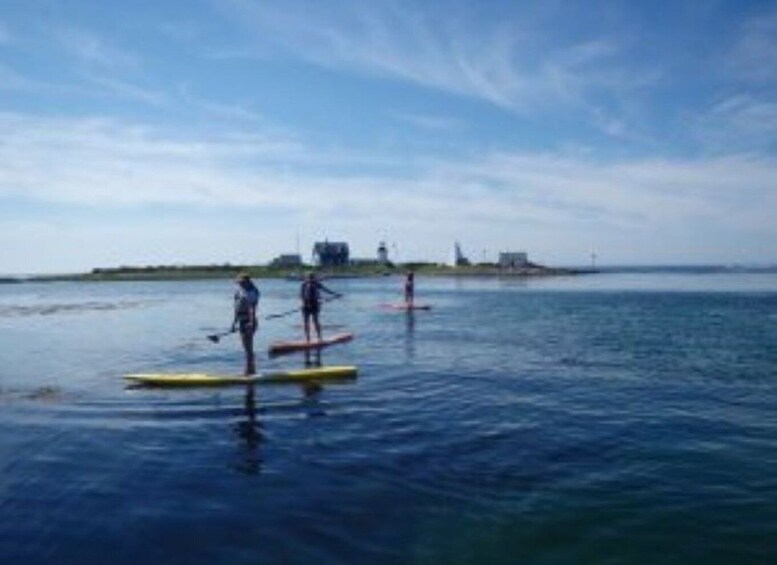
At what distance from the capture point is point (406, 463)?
40.5 feet

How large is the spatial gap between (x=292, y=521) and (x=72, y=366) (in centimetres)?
1752

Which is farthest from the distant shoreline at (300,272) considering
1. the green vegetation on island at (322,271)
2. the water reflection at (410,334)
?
the water reflection at (410,334)

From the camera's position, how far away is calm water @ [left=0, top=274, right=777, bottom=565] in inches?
361

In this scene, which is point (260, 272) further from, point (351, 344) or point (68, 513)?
point (68, 513)

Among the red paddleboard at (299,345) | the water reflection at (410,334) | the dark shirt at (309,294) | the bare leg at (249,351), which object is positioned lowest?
the water reflection at (410,334)

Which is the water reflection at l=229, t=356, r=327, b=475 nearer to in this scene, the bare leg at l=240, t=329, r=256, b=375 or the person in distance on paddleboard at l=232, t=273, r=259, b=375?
the bare leg at l=240, t=329, r=256, b=375

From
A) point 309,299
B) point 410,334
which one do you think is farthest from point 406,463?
point 410,334

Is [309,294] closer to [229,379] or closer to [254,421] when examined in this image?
[229,379]

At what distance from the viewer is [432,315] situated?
4684 cm

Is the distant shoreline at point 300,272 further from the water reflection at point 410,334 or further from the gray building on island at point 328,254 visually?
the water reflection at point 410,334

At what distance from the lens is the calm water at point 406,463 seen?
917 centimetres

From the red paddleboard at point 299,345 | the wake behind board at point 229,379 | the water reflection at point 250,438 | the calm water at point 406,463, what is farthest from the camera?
the red paddleboard at point 299,345

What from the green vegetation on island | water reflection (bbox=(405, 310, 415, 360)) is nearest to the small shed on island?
the green vegetation on island

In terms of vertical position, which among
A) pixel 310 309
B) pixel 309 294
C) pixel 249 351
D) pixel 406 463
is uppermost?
pixel 309 294
